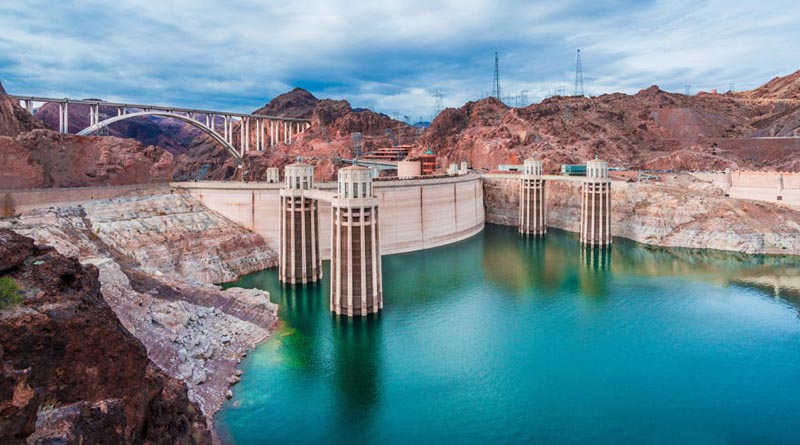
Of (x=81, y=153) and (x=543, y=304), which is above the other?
(x=81, y=153)

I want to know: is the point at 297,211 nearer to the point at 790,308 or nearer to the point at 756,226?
the point at 790,308

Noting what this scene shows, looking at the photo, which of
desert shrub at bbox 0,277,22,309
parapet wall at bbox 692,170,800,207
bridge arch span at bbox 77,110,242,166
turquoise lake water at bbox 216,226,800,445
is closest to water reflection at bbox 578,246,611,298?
turquoise lake water at bbox 216,226,800,445

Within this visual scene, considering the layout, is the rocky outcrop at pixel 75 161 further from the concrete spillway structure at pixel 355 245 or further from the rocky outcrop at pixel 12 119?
the concrete spillway structure at pixel 355 245

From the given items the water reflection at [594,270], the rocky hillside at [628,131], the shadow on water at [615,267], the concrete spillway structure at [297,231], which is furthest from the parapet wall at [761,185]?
the concrete spillway structure at [297,231]

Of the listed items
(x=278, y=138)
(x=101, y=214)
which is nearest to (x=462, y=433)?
(x=101, y=214)

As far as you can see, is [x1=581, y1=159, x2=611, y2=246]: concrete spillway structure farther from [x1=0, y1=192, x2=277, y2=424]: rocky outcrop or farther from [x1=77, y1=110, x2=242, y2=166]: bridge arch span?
[x1=77, y1=110, x2=242, y2=166]: bridge arch span

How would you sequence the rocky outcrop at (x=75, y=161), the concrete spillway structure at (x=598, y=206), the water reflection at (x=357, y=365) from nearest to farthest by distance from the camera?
the water reflection at (x=357, y=365) < the rocky outcrop at (x=75, y=161) < the concrete spillway structure at (x=598, y=206)
